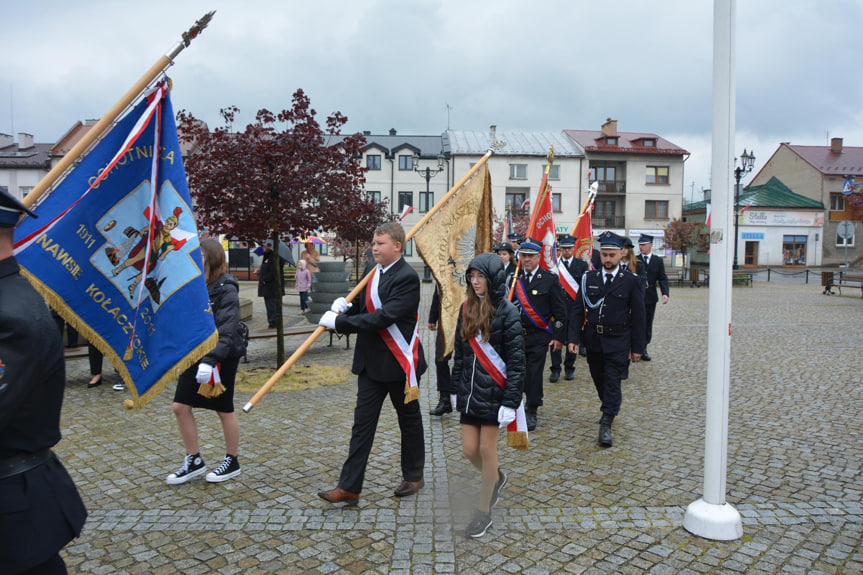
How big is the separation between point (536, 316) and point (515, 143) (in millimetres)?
46973

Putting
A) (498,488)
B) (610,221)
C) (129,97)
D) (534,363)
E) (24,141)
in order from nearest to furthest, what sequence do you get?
(129,97) → (498,488) → (534,363) → (24,141) → (610,221)

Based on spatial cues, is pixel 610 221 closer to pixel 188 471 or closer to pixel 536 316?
pixel 536 316

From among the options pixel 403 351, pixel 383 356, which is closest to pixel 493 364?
pixel 403 351

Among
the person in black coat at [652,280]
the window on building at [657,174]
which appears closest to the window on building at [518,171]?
the window on building at [657,174]

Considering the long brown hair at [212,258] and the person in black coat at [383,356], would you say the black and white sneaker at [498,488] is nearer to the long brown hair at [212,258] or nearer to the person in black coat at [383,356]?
the person in black coat at [383,356]

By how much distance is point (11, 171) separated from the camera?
1842 inches

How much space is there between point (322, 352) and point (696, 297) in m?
17.9

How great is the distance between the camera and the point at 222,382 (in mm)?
4977

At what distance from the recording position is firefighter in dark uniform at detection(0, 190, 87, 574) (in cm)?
209

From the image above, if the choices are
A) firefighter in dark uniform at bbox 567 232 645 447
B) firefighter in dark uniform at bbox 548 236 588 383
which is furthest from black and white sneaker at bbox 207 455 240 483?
firefighter in dark uniform at bbox 548 236 588 383

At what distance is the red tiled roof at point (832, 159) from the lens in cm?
5235

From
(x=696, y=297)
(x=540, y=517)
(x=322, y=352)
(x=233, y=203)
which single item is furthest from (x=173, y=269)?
(x=696, y=297)

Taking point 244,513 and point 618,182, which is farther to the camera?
point 618,182

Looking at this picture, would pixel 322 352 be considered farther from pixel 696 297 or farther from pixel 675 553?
pixel 696 297
